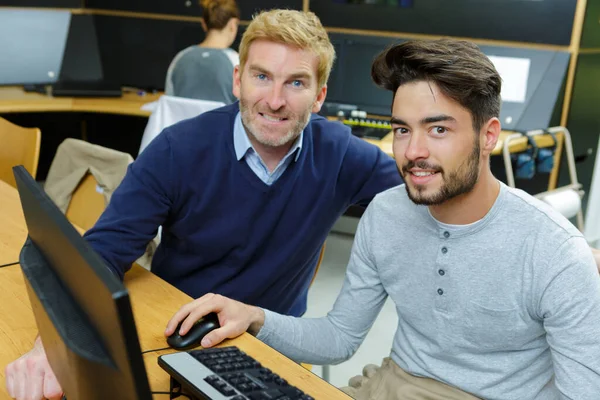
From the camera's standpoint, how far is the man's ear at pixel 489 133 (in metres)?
1.30

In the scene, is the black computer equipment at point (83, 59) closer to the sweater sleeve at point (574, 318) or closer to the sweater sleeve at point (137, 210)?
the sweater sleeve at point (137, 210)

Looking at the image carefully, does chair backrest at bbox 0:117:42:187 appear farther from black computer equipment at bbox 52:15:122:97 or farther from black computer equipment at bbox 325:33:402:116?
black computer equipment at bbox 52:15:122:97

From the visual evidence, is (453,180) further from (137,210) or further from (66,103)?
(66,103)

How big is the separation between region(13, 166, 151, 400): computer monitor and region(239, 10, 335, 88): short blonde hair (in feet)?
2.93

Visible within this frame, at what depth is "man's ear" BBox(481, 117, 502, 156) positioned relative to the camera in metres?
1.30

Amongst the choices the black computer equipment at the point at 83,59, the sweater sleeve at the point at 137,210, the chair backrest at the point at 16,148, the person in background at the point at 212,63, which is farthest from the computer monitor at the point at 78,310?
the black computer equipment at the point at 83,59

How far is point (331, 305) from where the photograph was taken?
3121 millimetres

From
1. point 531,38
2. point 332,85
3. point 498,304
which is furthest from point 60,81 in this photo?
point 498,304

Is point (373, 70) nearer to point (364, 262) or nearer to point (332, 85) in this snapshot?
point (364, 262)

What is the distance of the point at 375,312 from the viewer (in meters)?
1.46

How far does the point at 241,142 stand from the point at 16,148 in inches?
43.3

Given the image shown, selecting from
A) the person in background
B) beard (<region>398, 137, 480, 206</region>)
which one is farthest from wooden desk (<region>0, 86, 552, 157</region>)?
beard (<region>398, 137, 480, 206</region>)

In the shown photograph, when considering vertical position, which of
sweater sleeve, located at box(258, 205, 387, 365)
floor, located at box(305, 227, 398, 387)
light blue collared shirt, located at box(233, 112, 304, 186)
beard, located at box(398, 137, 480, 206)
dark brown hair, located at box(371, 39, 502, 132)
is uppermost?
dark brown hair, located at box(371, 39, 502, 132)

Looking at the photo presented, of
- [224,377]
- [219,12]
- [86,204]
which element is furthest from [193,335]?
[219,12]
